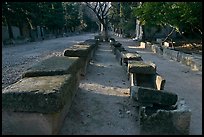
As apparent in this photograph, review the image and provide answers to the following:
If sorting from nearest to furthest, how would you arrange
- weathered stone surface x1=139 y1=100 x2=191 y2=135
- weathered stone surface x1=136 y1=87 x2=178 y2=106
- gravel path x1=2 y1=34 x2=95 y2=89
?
weathered stone surface x1=139 y1=100 x2=191 y2=135, weathered stone surface x1=136 y1=87 x2=178 y2=106, gravel path x1=2 y1=34 x2=95 y2=89

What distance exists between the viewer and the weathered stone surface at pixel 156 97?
572 centimetres

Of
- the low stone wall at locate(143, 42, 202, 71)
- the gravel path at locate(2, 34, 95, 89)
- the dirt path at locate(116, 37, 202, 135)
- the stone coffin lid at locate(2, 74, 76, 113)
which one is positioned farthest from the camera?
the low stone wall at locate(143, 42, 202, 71)

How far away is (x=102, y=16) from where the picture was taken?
38.4 metres

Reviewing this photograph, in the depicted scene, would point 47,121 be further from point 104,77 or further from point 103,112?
point 104,77

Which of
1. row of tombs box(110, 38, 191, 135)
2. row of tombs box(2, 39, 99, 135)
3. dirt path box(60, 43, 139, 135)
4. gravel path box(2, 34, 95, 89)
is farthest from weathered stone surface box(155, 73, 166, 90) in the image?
gravel path box(2, 34, 95, 89)

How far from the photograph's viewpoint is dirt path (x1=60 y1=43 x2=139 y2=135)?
546 centimetres

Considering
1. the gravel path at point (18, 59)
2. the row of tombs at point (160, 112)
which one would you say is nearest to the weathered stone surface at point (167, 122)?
the row of tombs at point (160, 112)

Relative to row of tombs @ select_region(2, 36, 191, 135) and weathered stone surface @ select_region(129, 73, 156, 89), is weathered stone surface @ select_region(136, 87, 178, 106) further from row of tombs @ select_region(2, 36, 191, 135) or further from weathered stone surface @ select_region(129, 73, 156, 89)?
weathered stone surface @ select_region(129, 73, 156, 89)

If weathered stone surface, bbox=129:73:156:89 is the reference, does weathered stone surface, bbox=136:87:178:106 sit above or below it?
above

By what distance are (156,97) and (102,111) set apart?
1344 mm

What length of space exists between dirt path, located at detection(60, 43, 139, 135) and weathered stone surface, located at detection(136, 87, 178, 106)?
48cm

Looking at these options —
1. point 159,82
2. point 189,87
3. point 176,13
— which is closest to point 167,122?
point 159,82

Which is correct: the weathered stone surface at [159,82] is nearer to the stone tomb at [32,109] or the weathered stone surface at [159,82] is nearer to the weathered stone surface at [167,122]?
the weathered stone surface at [167,122]

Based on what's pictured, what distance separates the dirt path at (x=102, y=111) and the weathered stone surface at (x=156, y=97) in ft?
1.58
